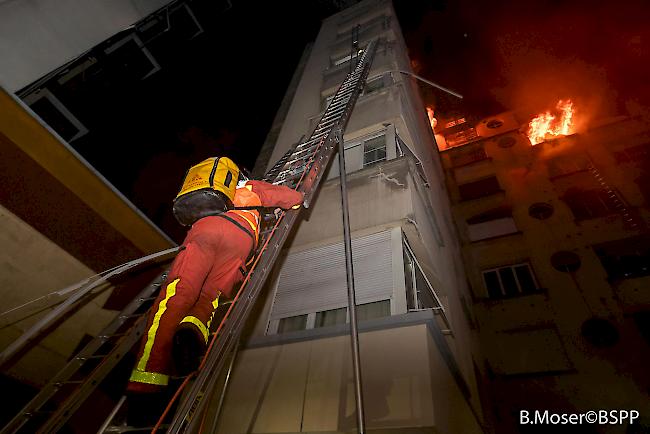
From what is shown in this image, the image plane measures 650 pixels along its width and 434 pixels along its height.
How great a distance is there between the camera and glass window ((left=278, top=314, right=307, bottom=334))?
17.4ft

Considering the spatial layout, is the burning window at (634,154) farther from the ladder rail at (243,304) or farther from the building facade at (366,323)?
the ladder rail at (243,304)

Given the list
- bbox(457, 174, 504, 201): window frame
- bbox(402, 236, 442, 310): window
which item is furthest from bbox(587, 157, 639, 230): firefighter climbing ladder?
bbox(402, 236, 442, 310): window

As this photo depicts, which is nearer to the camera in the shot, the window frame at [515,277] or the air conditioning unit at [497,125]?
the window frame at [515,277]

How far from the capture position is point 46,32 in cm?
492

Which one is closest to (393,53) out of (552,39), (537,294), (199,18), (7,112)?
(199,18)

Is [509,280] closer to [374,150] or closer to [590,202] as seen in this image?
[590,202]

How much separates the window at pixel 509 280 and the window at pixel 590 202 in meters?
3.29

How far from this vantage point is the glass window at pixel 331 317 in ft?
16.6

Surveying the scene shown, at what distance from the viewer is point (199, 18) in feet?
34.8

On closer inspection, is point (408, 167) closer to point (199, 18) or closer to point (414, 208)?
point (414, 208)

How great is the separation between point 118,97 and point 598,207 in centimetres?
1763

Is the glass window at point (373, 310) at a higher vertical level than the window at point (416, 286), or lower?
lower

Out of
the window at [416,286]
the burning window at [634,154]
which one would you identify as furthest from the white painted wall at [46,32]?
the burning window at [634,154]

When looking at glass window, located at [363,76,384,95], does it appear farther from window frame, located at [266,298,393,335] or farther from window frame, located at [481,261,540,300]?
window frame, located at [481,261,540,300]
